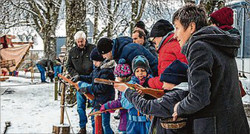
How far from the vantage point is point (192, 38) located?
222cm

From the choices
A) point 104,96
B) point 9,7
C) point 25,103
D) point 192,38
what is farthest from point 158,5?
point 192,38

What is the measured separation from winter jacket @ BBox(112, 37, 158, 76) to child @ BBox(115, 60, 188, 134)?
1.62m

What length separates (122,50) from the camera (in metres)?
4.38

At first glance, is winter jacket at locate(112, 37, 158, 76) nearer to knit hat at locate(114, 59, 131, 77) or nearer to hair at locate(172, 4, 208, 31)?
knit hat at locate(114, 59, 131, 77)

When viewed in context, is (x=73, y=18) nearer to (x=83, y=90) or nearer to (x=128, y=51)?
(x=83, y=90)

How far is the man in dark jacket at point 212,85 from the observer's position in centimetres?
211

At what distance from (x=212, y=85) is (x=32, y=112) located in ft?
22.2

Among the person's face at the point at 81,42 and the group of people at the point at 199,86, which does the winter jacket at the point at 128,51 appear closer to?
the group of people at the point at 199,86

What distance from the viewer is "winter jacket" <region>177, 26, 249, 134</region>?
6.91 feet

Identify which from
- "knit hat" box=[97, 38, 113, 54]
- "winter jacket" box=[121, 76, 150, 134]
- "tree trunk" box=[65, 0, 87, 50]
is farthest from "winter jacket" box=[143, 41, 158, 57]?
"tree trunk" box=[65, 0, 87, 50]

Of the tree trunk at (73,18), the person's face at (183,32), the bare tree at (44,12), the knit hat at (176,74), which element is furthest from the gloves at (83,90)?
the bare tree at (44,12)

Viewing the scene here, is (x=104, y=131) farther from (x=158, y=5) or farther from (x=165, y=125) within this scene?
(x=158, y=5)

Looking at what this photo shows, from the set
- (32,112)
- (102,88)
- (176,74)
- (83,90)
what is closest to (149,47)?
(102,88)

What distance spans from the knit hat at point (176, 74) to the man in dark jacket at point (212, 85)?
0.29 metres
